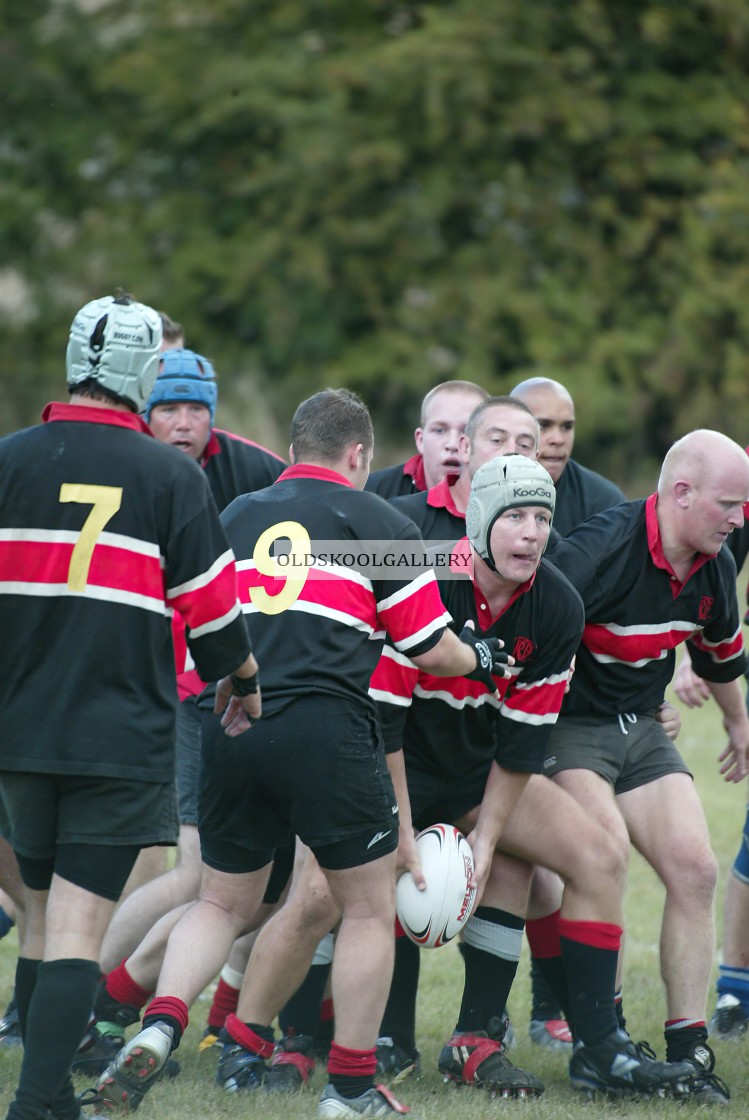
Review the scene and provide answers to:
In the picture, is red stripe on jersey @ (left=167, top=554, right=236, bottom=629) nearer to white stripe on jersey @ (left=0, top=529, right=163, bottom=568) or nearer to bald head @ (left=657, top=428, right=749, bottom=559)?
white stripe on jersey @ (left=0, top=529, right=163, bottom=568)

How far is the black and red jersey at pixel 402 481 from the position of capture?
239 inches

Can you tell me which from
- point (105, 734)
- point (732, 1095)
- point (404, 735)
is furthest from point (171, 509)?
point (732, 1095)

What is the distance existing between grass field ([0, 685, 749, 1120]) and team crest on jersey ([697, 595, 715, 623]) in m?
1.56

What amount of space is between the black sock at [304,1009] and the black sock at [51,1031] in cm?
135

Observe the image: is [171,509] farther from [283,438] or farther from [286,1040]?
[283,438]

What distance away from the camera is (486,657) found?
170 inches

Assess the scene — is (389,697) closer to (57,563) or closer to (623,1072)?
(57,563)

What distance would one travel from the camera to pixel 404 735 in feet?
15.7

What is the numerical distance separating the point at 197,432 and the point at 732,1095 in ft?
10.4

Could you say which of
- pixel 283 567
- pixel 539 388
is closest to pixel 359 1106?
pixel 283 567

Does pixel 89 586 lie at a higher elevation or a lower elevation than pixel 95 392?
lower

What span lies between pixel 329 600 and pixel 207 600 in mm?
539

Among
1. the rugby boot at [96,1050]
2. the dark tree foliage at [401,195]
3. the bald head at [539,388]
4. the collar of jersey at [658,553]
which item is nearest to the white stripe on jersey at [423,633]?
the collar of jersey at [658,553]

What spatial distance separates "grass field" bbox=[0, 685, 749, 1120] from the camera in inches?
167
